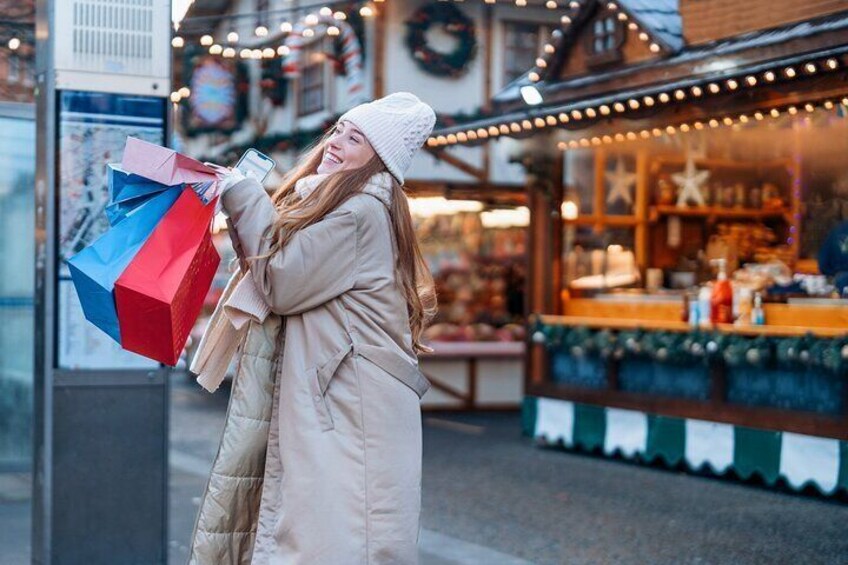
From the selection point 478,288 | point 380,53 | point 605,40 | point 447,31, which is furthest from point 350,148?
point 447,31

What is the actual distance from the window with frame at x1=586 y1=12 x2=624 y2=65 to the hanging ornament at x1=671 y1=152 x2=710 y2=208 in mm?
1314

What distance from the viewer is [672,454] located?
9.91 m

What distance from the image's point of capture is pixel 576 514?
8125 mm

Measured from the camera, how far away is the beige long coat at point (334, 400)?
3385mm

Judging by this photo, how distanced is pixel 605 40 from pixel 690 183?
1.64 metres

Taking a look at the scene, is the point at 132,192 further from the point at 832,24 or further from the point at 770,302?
the point at 770,302

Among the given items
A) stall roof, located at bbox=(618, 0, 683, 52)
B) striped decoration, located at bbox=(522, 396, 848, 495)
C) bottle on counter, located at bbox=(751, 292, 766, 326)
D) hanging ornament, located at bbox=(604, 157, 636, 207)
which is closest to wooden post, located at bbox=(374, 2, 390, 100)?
hanging ornament, located at bbox=(604, 157, 636, 207)

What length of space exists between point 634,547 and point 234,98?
37.2 ft

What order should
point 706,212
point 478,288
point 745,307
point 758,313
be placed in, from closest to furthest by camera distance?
point 758,313 < point 745,307 < point 706,212 < point 478,288

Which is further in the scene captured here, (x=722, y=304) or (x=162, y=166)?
(x=722, y=304)

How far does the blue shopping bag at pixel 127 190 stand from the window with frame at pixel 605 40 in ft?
25.2

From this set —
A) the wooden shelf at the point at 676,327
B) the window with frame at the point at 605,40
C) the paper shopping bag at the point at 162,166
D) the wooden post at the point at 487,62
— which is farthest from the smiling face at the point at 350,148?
the wooden post at the point at 487,62

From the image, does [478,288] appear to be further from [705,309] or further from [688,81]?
[688,81]

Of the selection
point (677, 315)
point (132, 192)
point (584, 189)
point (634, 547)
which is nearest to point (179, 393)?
point (584, 189)
